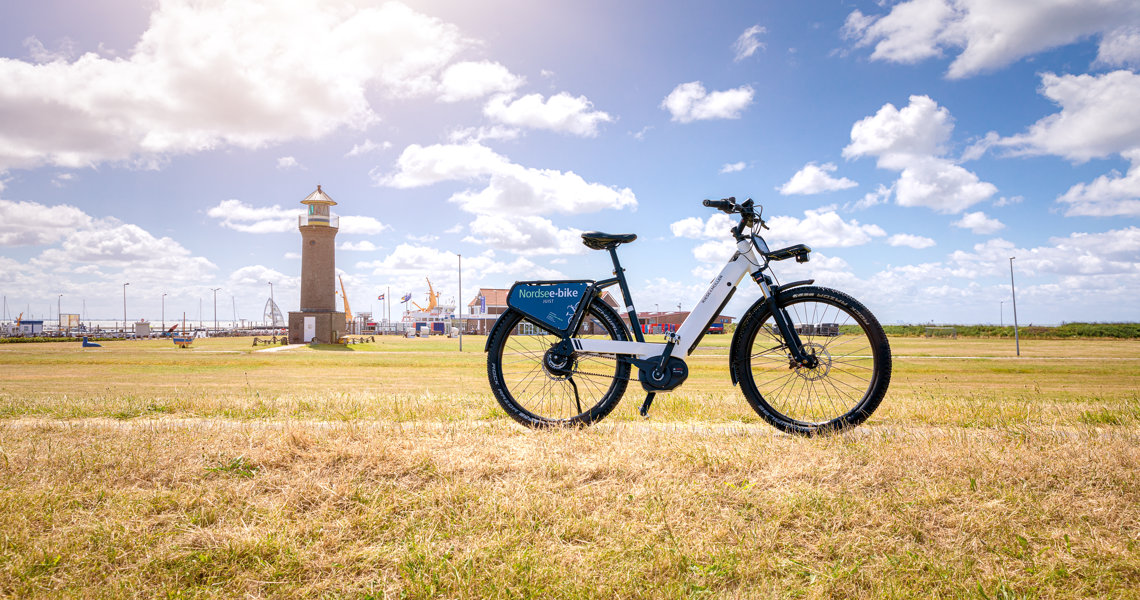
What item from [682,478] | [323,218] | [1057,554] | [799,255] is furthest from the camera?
[323,218]

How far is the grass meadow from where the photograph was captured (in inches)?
101

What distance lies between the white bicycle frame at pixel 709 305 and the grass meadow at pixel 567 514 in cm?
85

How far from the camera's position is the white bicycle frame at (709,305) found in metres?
5.30

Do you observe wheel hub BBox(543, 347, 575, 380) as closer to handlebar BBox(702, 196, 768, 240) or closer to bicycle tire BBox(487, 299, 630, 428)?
bicycle tire BBox(487, 299, 630, 428)

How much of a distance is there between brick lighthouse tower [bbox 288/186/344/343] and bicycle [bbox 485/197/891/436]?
56905 millimetres

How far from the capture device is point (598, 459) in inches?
152

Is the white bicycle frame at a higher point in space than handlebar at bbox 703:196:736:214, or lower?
lower

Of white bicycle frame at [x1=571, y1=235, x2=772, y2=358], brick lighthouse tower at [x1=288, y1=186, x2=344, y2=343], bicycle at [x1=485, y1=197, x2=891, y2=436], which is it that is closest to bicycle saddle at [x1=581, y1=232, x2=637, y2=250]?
bicycle at [x1=485, y1=197, x2=891, y2=436]

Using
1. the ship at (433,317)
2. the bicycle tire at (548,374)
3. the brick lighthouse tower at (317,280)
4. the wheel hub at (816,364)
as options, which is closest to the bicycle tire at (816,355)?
the wheel hub at (816,364)

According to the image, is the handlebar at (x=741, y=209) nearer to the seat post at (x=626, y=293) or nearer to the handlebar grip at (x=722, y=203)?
the handlebar grip at (x=722, y=203)

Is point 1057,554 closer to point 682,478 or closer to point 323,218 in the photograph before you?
point 682,478

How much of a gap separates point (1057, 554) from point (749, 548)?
4.80ft

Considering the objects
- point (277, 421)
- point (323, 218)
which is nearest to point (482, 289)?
point (323, 218)

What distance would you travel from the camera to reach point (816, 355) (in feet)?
16.3
